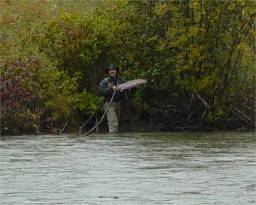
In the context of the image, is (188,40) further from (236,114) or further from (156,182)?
(156,182)

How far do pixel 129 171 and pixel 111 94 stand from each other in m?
9.88

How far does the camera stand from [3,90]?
20.2m

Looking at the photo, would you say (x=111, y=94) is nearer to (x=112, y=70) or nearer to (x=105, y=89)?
(x=105, y=89)

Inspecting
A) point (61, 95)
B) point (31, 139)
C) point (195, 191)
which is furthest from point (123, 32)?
point (195, 191)

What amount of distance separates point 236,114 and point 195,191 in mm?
12641

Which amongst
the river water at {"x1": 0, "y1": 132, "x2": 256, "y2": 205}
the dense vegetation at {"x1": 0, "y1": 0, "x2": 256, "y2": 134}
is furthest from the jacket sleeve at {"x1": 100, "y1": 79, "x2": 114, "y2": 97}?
the river water at {"x1": 0, "y1": 132, "x2": 256, "y2": 205}

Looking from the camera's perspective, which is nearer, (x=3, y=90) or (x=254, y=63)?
(x=3, y=90)

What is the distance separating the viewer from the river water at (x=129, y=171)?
894 centimetres

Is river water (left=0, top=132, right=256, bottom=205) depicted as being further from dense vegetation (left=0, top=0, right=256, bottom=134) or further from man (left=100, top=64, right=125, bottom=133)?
dense vegetation (left=0, top=0, right=256, bottom=134)

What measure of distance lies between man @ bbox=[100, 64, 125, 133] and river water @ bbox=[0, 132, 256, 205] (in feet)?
12.5

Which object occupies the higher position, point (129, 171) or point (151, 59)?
point (151, 59)

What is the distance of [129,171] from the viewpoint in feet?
36.8

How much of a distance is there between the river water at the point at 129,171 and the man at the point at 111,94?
3805 millimetres

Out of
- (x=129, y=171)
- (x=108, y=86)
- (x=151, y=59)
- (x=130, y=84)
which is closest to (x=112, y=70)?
(x=108, y=86)
